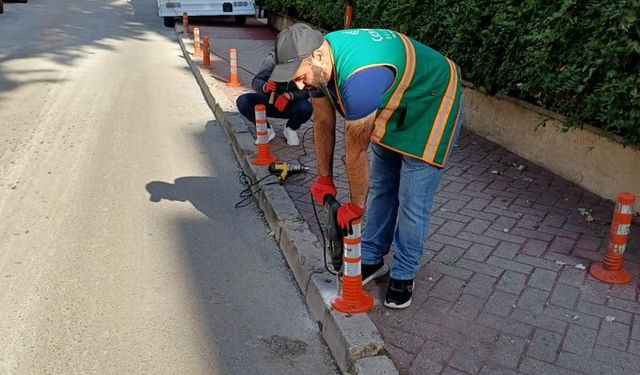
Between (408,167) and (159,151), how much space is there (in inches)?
171

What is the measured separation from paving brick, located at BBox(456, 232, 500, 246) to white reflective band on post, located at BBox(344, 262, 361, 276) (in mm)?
1411

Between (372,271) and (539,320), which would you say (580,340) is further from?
(372,271)

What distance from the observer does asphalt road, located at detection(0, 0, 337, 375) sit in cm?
336

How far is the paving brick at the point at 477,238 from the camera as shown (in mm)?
4453

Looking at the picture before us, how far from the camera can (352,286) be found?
3.45 m

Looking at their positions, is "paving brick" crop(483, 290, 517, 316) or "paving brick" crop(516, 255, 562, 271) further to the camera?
"paving brick" crop(516, 255, 562, 271)

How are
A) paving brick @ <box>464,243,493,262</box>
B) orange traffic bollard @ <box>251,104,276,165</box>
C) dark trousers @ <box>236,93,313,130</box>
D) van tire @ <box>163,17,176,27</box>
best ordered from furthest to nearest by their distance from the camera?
van tire @ <box>163,17,176,27</box>
dark trousers @ <box>236,93,313,130</box>
orange traffic bollard @ <box>251,104,276,165</box>
paving brick @ <box>464,243,493,262</box>

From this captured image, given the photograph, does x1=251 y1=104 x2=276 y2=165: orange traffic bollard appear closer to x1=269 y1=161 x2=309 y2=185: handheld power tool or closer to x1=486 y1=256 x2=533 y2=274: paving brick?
x1=269 y1=161 x2=309 y2=185: handheld power tool

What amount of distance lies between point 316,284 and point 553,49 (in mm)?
3097

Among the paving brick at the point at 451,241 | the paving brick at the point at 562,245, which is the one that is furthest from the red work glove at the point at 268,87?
the paving brick at the point at 562,245

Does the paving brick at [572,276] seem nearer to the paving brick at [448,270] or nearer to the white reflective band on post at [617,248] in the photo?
the white reflective band on post at [617,248]

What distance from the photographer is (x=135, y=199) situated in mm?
5520

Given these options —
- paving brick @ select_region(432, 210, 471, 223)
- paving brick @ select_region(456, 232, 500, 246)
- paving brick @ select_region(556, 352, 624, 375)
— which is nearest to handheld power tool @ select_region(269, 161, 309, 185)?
paving brick @ select_region(432, 210, 471, 223)

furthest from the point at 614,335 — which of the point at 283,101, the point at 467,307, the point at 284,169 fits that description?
the point at 283,101
